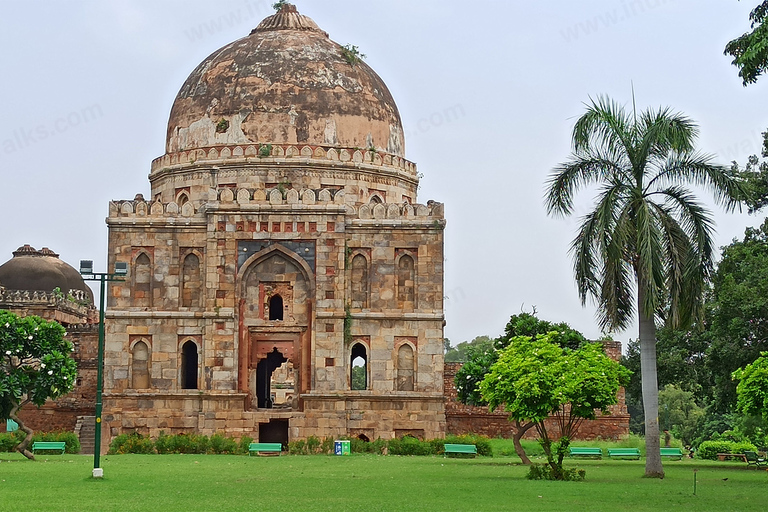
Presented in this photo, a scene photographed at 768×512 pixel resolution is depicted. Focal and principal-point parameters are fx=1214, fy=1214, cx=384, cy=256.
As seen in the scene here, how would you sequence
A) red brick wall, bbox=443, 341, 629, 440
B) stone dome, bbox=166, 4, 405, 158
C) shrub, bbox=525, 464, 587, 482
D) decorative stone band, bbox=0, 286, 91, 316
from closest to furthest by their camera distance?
shrub, bbox=525, 464, 587, 482 < stone dome, bbox=166, 4, 405, 158 < red brick wall, bbox=443, 341, 629, 440 < decorative stone band, bbox=0, 286, 91, 316

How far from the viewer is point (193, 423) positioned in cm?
3400

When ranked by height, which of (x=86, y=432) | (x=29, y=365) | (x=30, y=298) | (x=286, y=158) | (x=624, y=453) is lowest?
(x=624, y=453)

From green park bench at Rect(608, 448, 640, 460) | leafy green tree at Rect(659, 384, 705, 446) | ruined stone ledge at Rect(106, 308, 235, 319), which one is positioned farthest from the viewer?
leafy green tree at Rect(659, 384, 705, 446)

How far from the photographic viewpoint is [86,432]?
35312 millimetres

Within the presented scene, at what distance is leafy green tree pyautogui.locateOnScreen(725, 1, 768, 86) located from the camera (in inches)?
635

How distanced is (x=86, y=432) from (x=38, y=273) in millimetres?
12825

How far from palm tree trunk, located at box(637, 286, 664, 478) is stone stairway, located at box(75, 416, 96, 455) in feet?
55.0

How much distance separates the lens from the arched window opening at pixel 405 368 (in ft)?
115

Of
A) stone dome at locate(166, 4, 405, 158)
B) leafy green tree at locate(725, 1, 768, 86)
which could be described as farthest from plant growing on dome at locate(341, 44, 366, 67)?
leafy green tree at locate(725, 1, 768, 86)

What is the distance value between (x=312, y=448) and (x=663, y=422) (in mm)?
34308

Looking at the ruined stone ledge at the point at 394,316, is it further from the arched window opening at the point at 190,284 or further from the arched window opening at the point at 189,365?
the arched window opening at the point at 189,365

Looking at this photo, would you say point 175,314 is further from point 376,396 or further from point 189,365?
point 376,396

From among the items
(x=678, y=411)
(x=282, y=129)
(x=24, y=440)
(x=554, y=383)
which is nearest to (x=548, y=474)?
(x=554, y=383)

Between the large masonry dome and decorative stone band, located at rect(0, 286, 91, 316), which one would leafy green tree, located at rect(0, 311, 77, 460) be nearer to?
the large masonry dome
